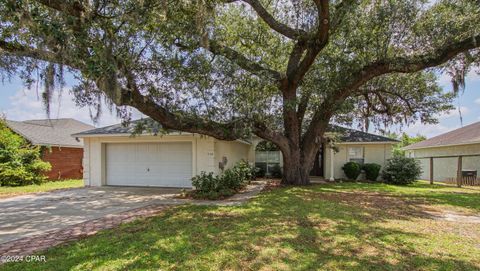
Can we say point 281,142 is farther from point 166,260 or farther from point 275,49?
point 166,260

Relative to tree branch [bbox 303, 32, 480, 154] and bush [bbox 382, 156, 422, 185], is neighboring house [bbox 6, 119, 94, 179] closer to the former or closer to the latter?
tree branch [bbox 303, 32, 480, 154]

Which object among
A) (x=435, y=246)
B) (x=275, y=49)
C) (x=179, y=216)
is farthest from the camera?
(x=275, y=49)

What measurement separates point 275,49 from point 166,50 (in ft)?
16.2

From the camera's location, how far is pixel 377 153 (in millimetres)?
18516

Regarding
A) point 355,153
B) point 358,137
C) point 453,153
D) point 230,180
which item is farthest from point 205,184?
point 453,153

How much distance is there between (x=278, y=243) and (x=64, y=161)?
60.4 feet

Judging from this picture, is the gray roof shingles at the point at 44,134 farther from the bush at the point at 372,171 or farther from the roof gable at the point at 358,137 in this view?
the bush at the point at 372,171

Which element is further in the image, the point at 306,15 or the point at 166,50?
the point at 306,15

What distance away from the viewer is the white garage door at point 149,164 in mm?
13281

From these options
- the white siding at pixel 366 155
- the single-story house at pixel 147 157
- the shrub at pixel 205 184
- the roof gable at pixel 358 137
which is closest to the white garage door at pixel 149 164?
the single-story house at pixel 147 157

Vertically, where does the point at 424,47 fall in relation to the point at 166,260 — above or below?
above

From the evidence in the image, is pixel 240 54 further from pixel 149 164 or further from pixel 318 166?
pixel 318 166

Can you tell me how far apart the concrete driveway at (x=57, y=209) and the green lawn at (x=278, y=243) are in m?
1.69

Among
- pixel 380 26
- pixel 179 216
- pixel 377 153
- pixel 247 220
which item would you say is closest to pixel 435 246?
pixel 247 220
